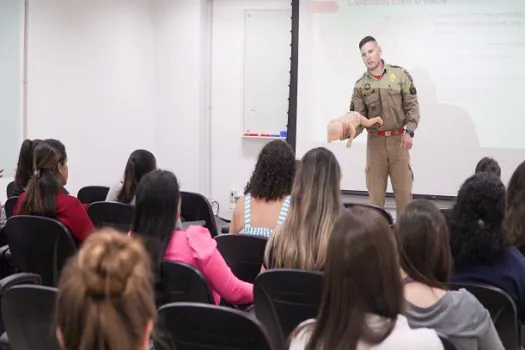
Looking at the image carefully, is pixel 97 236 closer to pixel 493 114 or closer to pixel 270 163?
pixel 270 163

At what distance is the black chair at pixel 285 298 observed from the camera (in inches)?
88.9

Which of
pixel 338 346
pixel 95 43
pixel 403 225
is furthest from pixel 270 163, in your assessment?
pixel 95 43

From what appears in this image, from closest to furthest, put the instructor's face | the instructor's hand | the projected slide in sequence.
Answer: the instructor's hand < the instructor's face < the projected slide

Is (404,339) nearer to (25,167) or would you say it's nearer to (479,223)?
(479,223)

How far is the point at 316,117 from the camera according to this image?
655 centimetres

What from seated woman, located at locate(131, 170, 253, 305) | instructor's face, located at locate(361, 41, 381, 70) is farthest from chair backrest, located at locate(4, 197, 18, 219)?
instructor's face, located at locate(361, 41, 381, 70)

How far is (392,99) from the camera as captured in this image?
5.29 m

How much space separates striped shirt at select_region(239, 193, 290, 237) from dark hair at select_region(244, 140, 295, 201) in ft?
0.18

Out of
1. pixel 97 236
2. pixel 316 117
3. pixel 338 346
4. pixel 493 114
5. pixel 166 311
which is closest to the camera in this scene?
pixel 97 236

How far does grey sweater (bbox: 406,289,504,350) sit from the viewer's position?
186cm

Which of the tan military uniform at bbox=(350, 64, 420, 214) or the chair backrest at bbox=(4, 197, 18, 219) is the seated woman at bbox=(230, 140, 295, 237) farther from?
the tan military uniform at bbox=(350, 64, 420, 214)

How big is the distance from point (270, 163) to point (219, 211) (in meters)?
3.84

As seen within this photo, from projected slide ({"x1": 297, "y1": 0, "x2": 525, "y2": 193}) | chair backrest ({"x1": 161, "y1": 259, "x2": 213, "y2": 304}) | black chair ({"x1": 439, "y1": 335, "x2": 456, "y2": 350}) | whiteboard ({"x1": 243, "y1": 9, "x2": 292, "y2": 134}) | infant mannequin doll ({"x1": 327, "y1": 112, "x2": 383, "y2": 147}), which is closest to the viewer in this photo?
black chair ({"x1": 439, "y1": 335, "x2": 456, "y2": 350})

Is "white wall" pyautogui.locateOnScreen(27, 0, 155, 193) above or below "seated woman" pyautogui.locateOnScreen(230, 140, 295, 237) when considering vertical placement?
above
